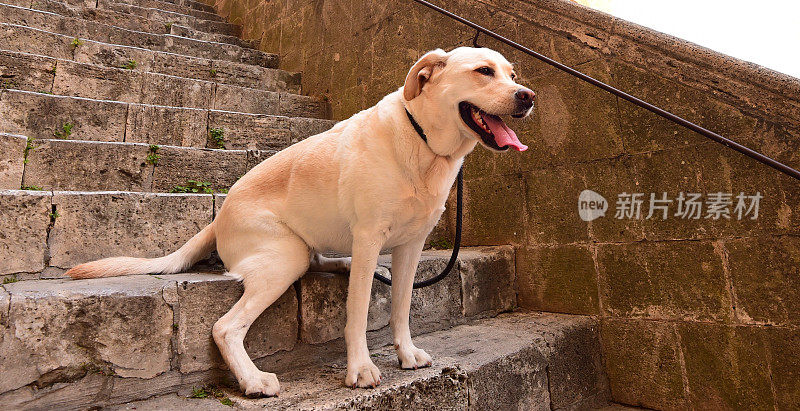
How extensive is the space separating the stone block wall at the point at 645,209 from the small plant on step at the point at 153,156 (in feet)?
7.90

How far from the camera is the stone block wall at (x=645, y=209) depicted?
2441 mm

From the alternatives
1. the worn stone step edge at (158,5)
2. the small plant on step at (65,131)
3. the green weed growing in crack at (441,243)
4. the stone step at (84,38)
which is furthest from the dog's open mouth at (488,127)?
the worn stone step edge at (158,5)

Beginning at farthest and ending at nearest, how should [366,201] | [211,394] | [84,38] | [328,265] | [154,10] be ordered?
[154,10], [84,38], [328,265], [366,201], [211,394]

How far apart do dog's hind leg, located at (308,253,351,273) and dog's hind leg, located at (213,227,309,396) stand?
1.09ft

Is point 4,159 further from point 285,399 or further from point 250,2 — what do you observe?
point 250,2

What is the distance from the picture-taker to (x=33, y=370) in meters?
1.52

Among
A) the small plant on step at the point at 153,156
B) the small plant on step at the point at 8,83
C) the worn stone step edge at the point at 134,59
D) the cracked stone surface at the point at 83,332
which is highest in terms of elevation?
the worn stone step edge at the point at 134,59

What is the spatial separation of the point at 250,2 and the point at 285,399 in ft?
24.8

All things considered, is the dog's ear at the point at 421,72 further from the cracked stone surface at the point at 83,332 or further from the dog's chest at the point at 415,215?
the cracked stone surface at the point at 83,332

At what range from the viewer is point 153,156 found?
2.95 metres

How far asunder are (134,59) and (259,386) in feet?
12.9

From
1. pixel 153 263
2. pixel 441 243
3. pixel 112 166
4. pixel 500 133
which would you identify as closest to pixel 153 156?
pixel 112 166

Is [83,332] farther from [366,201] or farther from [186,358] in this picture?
[366,201]

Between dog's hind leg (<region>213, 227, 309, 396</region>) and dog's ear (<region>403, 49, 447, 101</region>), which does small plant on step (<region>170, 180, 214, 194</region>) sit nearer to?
dog's hind leg (<region>213, 227, 309, 396</region>)
